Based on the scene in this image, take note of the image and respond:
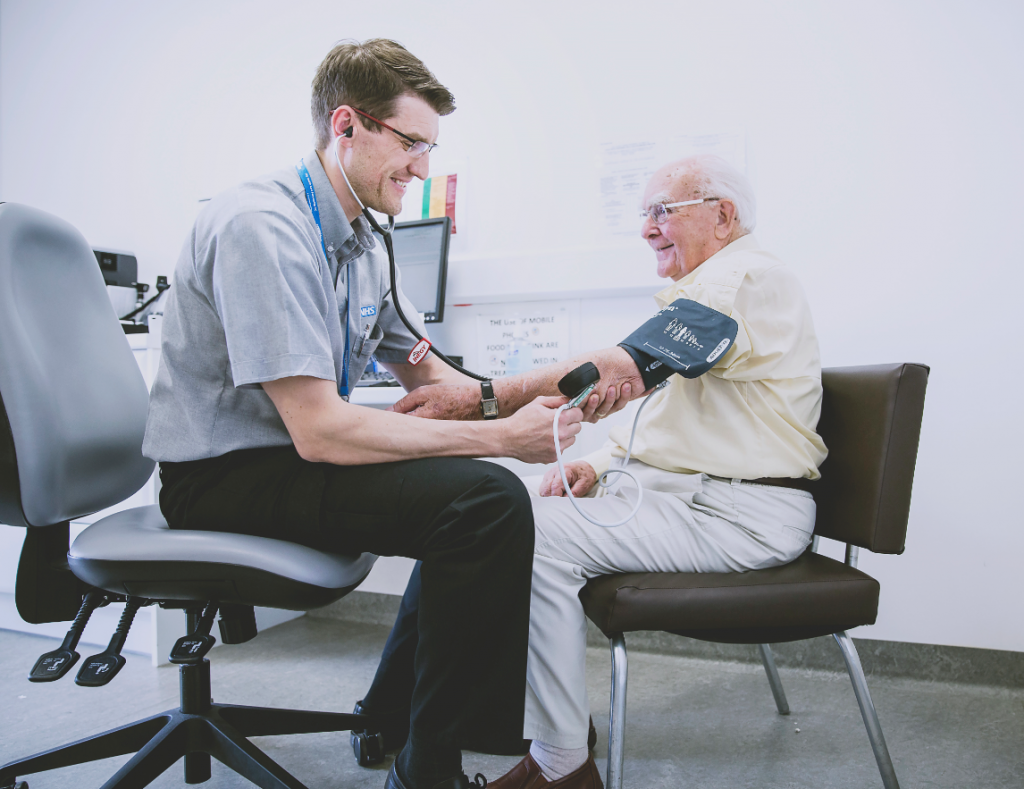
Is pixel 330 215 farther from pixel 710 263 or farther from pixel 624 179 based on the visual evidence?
pixel 624 179

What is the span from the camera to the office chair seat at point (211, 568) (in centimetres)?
91

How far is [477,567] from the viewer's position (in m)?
0.88

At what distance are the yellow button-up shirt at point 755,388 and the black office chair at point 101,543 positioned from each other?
60cm

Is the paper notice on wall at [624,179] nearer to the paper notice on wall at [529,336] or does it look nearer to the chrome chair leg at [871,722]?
the paper notice on wall at [529,336]

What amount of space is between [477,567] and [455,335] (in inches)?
49.1

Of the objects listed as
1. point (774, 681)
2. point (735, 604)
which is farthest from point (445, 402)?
point (774, 681)

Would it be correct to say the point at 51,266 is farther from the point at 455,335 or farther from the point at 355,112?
the point at 455,335

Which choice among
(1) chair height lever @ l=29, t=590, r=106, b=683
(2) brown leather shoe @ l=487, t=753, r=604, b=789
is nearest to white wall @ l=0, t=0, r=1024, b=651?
(2) brown leather shoe @ l=487, t=753, r=604, b=789

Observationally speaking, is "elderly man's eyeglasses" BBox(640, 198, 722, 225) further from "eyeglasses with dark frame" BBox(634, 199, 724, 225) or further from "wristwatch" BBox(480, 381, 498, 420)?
"wristwatch" BBox(480, 381, 498, 420)

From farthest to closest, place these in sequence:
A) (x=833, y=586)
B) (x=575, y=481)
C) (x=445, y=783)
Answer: (x=575, y=481) < (x=833, y=586) < (x=445, y=783)

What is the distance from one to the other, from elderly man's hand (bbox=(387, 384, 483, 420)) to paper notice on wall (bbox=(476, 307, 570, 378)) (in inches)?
28.4

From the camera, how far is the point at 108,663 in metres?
0.92

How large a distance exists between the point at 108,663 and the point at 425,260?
4.33 feet

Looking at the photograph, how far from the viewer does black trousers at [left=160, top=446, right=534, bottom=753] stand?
0.88 m
